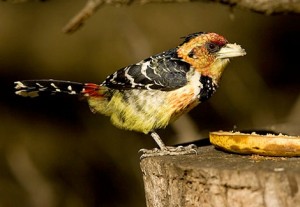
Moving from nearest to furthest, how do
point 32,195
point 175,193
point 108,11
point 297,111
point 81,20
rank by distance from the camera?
point 175,193 < point 81,20 < point 297,111 < point 32,195 < point 108,11

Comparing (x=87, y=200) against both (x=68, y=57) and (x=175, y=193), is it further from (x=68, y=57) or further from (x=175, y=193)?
(x=175, y=193)

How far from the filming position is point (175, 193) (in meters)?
2.96

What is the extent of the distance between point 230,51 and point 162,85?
0.35 m

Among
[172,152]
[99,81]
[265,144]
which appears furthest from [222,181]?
[99,81]

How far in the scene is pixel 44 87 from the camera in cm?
359

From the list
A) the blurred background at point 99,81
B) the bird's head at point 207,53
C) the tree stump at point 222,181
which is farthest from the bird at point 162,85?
the blurred background at point 99,81

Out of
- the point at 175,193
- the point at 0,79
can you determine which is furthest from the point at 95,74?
the point at 175,193

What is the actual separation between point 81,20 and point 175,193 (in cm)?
88

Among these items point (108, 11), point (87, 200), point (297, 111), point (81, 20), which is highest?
point (108, 11)

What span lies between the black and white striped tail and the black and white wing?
18cm

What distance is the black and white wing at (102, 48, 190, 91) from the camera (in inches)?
138

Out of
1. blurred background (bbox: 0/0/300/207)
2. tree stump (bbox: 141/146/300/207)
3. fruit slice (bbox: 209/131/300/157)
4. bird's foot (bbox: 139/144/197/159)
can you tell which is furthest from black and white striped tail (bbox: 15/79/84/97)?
blurred background (bbox: 0/0/300/207)

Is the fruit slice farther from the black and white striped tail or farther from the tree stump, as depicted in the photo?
the black and white striped tail

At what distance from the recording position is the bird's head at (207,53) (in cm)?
356
